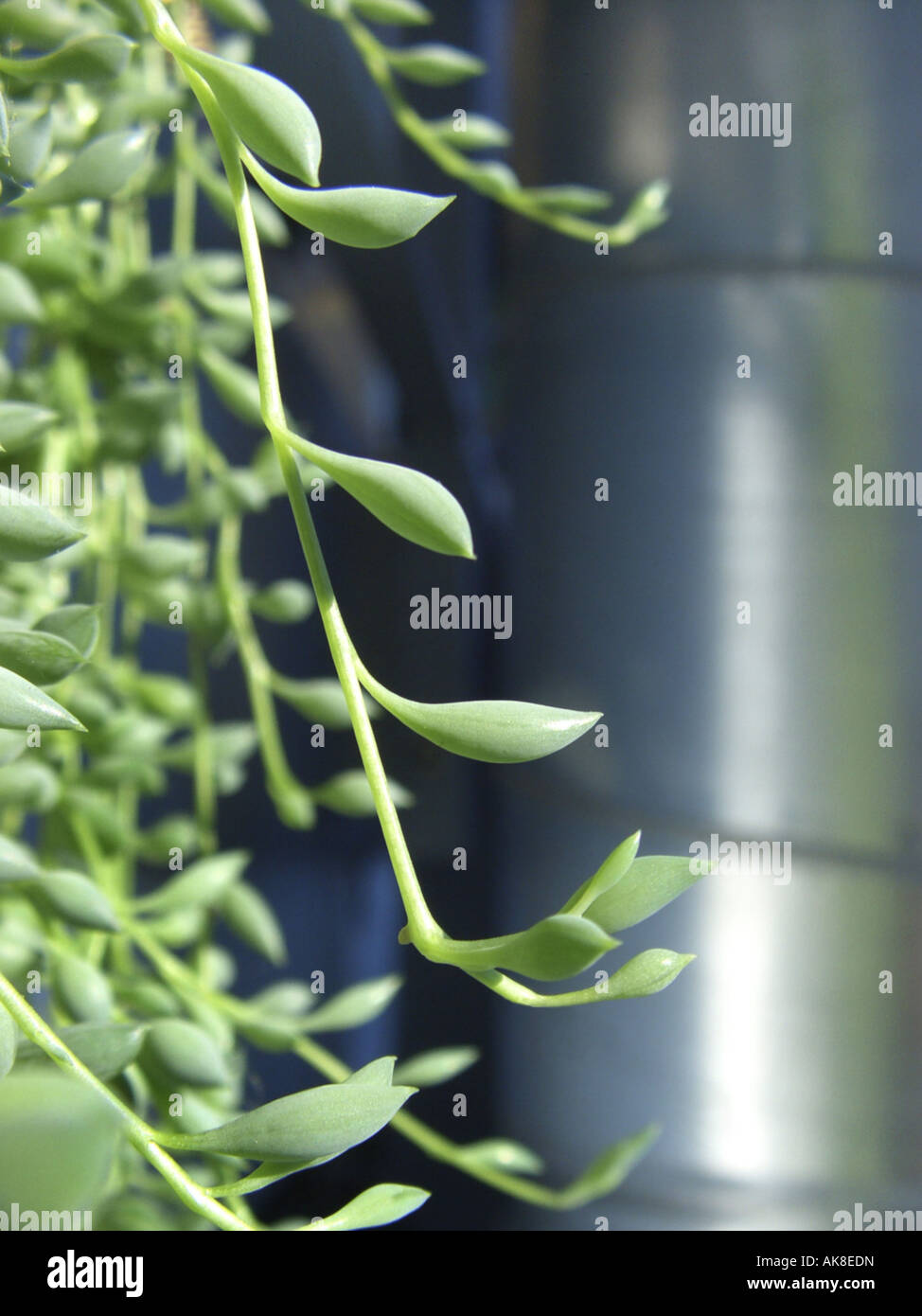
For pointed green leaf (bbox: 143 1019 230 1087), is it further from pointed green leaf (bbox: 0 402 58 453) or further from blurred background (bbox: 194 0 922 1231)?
blurred background (bbox: 194 0 922 1231)

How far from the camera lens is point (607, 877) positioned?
0.10 meters

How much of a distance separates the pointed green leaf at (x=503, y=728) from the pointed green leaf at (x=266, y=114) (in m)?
0.05

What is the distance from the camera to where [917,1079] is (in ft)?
1.06

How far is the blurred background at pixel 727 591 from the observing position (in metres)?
0.32

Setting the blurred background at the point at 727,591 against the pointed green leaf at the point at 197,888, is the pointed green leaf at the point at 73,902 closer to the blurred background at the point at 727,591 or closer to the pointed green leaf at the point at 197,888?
the pointed green leaf at the point at 197,888

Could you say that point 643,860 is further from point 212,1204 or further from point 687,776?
point 687,776

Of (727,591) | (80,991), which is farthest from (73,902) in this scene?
(727,591)

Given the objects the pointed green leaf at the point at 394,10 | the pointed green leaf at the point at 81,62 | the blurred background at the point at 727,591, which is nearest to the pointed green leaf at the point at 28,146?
the pointed green leaf at the point at 81,62

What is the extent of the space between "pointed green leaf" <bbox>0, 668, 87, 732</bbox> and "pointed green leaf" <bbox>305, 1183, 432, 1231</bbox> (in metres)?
0.06

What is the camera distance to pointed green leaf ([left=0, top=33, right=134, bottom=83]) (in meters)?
0.12

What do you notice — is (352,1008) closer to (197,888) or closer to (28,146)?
(197,888)

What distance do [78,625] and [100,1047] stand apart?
2.2 inches
